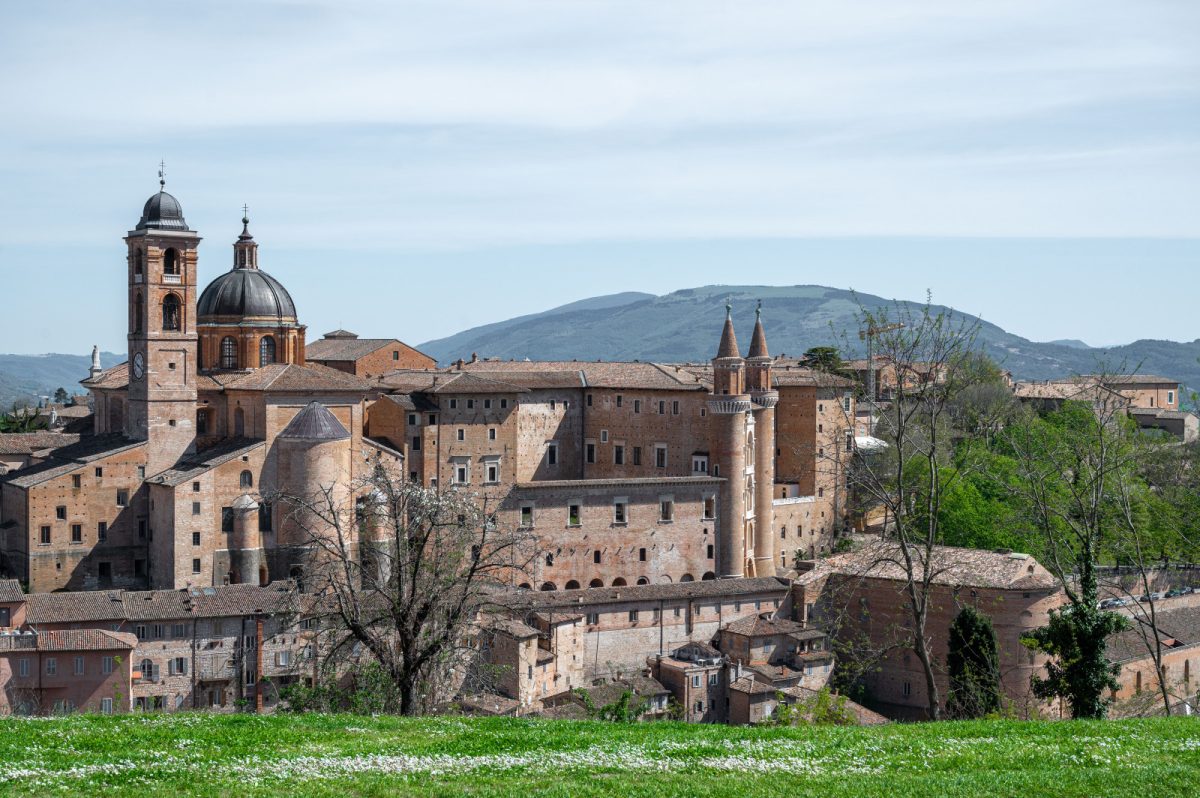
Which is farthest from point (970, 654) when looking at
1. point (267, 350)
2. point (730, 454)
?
point (267, 350)

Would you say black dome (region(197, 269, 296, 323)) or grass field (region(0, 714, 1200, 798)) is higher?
black dome (region(197, 269, 296, 323))

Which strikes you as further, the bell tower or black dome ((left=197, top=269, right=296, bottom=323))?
black dome ((left=197, top=269, right=296, bottom=323))

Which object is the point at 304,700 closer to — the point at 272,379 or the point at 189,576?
the point at 189,576

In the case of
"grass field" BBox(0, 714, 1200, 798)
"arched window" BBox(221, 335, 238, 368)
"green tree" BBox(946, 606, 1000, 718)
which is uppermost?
"arched window" BBox(221, 335, 238, 368)

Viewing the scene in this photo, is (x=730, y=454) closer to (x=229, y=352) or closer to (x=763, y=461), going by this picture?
(x=763, y=461)

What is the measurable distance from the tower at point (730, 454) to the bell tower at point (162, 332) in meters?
19.3

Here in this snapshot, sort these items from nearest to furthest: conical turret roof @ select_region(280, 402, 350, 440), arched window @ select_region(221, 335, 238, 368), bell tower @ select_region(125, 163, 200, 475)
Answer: conical turret roof @ select_region(280, 402, 350, 440), bell tower @ select_region(125, 163, 200, 475), arched window @ select_region(221, 335, 238, 368)

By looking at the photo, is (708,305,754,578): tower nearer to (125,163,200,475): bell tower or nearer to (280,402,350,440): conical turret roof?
(280,402,350,440): conical turret roof

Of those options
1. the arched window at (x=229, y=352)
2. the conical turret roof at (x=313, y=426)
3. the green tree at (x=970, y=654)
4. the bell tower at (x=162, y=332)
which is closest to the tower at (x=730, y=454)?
the green tree at (x=970, y=654)

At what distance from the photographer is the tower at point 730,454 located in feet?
169

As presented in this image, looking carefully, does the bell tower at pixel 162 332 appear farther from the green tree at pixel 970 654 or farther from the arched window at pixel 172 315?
the green tree at pixel 970 654

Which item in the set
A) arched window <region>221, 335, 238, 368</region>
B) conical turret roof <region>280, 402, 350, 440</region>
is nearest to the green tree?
conical turret roof <region>280, 402, 350, 440</region>

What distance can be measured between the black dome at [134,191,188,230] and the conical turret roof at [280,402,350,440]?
8108 mm

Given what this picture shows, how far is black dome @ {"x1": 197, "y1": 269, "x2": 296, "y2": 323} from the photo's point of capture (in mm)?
52062
